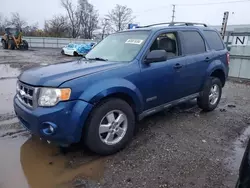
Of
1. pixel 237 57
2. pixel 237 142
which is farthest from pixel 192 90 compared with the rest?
pixel 237 57

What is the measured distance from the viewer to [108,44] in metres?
4.20

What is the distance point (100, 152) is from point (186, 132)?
1748mm

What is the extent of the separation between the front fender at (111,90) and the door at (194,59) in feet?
4.18

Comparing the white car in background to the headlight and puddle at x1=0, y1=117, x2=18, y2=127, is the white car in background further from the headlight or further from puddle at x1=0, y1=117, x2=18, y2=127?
the headlight

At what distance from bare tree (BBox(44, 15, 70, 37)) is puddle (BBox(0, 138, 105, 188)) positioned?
5226cm

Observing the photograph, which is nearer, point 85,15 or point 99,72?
point 99,72

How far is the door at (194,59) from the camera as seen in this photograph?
166 inches

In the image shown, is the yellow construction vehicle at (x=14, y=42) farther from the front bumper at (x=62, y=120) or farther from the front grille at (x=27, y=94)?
the front bumper at (x=62, y=120)

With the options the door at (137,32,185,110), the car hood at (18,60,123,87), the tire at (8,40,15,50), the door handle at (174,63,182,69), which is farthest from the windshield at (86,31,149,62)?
the tire at (8,40,15,50)

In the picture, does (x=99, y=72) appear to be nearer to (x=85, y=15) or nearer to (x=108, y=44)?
(x=108, y=44)

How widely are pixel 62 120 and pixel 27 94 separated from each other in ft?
2.22

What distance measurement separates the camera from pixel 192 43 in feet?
14.5

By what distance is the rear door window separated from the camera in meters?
4.25

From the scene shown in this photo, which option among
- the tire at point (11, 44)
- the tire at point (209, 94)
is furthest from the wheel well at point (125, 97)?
the tire at point (11, 44)
